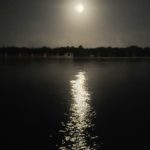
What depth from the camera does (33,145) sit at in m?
35.5

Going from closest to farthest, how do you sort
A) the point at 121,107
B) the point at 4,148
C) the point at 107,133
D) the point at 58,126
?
the point at 4,148, the point at 107,133, the point at 58,126, the point at 121,107

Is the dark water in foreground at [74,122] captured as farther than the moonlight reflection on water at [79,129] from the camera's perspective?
Yes

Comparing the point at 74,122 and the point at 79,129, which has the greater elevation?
the point at 79,129

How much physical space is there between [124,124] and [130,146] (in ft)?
34.0

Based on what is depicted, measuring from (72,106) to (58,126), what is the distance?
56.3 ft

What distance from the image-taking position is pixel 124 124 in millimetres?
45688

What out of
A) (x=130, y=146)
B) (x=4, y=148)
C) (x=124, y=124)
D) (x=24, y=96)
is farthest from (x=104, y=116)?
(x=24, y=96)

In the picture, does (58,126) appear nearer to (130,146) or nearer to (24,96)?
(130,146)

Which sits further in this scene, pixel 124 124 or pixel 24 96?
pixel 24 96

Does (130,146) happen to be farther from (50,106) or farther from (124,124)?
(50,106)

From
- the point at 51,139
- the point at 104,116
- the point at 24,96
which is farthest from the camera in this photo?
the point at 24,96

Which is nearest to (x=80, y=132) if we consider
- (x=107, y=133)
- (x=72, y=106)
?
(x=107, y=133)

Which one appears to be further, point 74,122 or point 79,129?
point 74,122

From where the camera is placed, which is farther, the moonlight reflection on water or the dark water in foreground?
→ the dark water in foreground
